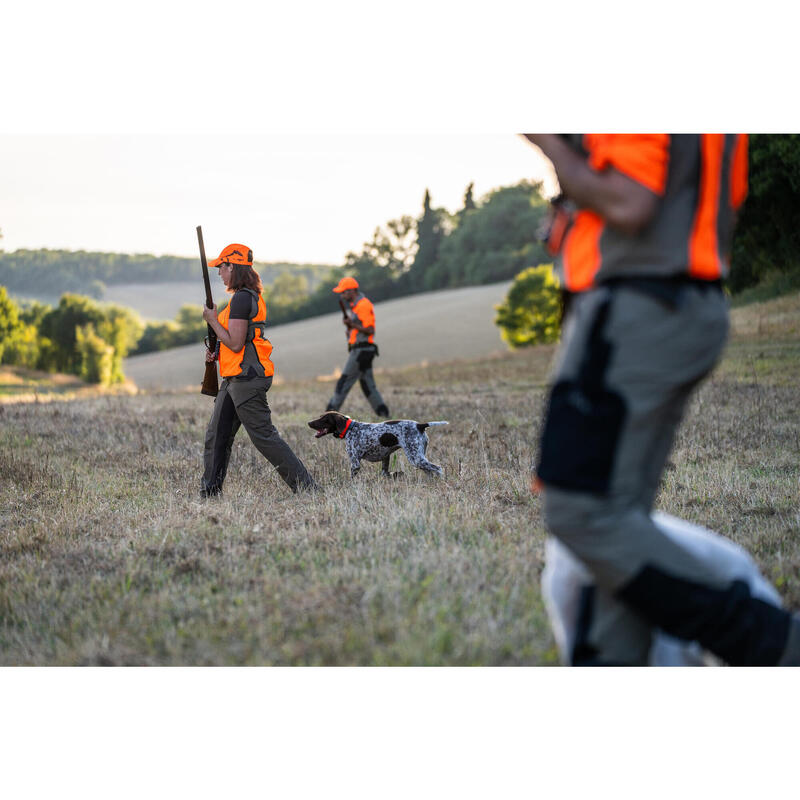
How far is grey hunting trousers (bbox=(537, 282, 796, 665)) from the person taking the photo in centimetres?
249

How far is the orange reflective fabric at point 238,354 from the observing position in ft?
22.2

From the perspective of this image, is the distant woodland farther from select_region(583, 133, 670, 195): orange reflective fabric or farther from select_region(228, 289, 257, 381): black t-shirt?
select_region(583, 133, 670, 195): orange reflective fabric

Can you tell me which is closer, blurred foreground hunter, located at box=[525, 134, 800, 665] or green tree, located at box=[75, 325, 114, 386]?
blurred foreground hunter, located at box=[525, 134, 800, 665]

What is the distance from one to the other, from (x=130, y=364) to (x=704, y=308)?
73155mm

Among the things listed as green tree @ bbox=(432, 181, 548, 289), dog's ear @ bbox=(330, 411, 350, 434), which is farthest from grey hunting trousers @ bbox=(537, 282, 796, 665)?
green tree @ bbox=(432, 181, 548, 289)

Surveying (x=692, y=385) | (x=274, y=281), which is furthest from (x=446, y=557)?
(x=274, y=281)

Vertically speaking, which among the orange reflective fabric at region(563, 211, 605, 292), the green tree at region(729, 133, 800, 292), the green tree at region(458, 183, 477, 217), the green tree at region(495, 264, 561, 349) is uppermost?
the green tree at region(458, 183, 477, 217)

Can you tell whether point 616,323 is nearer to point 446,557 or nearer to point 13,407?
point 446,557

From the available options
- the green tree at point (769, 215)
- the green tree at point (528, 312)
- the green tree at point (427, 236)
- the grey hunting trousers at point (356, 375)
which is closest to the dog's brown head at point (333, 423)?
the grey hunting trousers at point (356, 375)

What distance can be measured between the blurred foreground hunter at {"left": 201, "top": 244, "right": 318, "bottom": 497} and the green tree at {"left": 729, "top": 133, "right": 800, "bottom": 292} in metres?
24.5

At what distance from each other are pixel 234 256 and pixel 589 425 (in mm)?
4924

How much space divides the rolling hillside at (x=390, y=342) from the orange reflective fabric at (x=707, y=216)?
44882 millimetres

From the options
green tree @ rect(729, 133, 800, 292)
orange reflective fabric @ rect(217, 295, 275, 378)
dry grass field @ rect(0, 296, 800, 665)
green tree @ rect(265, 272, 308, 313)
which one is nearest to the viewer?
dry grass field @ rect(0, 296, 800, 665)

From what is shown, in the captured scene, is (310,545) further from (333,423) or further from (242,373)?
(333,423)
